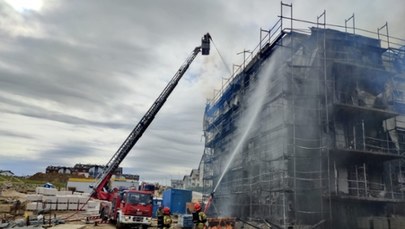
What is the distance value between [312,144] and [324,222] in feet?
13.8

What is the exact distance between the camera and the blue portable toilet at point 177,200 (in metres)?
31.0

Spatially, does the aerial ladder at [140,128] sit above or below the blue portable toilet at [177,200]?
above

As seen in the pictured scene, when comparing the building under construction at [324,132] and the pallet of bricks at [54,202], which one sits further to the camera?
the pallet of bricks at [54,202]

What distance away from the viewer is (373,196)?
66.8 ft

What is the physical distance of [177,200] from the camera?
3123 centimetres

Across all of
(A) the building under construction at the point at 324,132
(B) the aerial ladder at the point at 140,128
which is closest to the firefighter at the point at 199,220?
(A) the building under construction at the point at 324,132

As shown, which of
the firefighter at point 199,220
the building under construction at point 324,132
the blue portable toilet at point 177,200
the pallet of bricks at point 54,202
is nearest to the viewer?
the firefighter at point 199,220

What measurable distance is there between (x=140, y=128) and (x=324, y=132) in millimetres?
14924

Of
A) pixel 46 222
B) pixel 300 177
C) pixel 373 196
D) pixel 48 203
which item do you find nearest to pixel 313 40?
pixel 300 177

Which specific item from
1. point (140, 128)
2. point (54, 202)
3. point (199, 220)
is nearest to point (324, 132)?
point (199, 220)

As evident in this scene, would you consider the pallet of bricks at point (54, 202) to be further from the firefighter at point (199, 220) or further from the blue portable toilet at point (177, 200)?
the firefighter at point (199, 220)

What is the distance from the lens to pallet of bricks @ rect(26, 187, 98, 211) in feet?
91.9

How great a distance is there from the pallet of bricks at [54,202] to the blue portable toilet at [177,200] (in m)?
6.13

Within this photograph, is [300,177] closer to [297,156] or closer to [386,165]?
[297,156]
